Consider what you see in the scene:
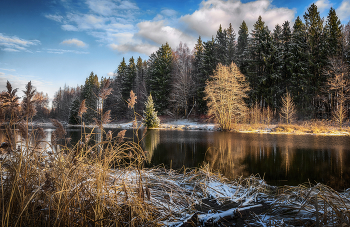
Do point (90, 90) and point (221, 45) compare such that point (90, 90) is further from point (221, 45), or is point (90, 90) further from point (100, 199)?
point (100, 199)

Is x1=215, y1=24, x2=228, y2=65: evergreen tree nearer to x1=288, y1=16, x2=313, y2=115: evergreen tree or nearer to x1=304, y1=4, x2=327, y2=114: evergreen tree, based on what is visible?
x1=288, y1=16, x2=313, y2=115: evergreen tree

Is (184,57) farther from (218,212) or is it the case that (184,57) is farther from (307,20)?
(218,212)

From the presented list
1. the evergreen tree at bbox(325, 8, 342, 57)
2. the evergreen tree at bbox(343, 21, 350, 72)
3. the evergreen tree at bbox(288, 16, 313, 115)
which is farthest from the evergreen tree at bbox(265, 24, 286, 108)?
the evergreen tree at bbox(343, 21, 350, 72)

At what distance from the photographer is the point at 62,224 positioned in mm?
1556

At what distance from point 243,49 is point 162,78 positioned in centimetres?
1374

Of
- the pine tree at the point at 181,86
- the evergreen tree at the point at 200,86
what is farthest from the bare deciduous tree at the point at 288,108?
the pine tree at the point at 181,86

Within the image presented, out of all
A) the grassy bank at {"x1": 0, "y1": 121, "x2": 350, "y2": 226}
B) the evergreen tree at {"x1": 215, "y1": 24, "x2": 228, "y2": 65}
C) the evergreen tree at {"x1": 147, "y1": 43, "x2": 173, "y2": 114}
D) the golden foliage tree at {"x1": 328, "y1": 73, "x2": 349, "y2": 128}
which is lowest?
the grassy bank at {"x1": 0, "y1": 121, "x2": 350, "y2": 226}

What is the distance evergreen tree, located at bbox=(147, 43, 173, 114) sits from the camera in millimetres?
32094

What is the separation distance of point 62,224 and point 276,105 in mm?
26706

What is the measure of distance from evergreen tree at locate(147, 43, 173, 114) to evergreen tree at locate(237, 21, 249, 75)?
11.3 metres

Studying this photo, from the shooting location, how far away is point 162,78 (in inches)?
1272

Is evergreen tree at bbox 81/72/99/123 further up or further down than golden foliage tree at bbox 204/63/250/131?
further up

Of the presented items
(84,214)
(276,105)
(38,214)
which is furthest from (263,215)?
(276,105)

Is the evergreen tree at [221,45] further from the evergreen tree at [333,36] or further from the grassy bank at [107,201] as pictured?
the grassy bank at [107,201]
